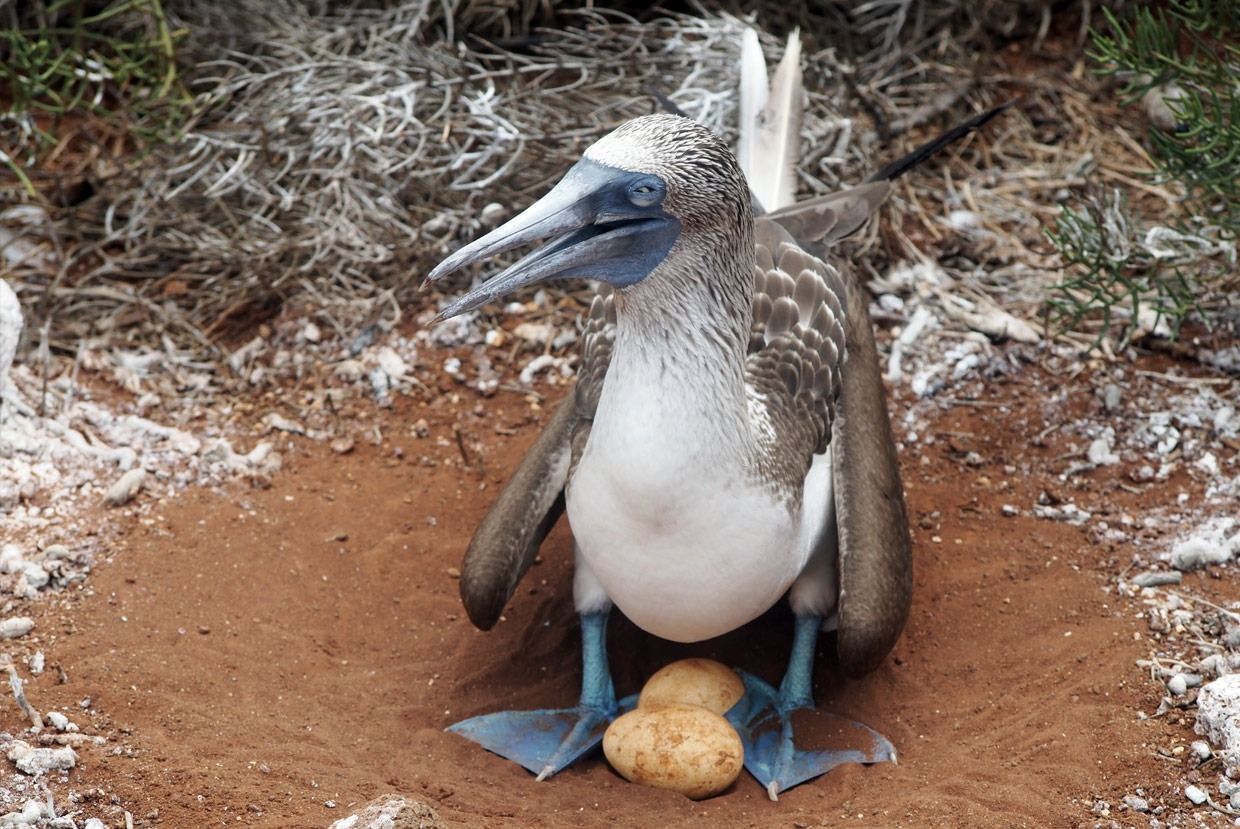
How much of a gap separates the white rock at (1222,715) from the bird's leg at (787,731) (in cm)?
81

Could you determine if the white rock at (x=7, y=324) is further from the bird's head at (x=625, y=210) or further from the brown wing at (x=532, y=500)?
the bird's head at (x=625, y=210)

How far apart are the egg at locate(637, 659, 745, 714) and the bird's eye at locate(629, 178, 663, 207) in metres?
1.45

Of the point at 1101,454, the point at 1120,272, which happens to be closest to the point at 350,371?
the point at 1101,454

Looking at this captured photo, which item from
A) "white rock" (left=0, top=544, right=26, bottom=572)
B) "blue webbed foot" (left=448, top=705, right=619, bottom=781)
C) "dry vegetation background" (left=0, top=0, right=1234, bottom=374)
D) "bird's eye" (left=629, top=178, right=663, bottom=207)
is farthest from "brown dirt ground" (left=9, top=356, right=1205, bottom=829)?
"bird's eye" (left=629, top=178, right=663, bottom=207)

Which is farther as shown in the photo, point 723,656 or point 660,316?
point 723,656

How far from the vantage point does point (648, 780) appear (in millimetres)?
3957

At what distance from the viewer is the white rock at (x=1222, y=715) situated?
3.73 metres

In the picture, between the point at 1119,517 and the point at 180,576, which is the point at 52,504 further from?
the point at 1119,517

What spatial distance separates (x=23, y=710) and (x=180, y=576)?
854 millimetres

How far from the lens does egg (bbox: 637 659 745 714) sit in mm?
4188

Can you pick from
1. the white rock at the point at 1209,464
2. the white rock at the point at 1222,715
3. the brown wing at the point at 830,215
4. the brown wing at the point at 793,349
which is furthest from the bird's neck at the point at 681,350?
the white rock at the point at 1209,464

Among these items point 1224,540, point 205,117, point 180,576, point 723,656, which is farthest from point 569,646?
point 205,117

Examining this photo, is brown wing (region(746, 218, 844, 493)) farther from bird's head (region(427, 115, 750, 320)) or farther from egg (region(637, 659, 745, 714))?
bird's head (region(427, 115, 750, 320))

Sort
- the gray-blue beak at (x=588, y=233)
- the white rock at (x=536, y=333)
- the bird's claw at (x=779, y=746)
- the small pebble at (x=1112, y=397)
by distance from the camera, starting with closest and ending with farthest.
Result: 1. the gray-blue beak at (x=588, y=233)
2. the bird's claw at (x=779, y=746)
3. the small pebble at (x=1112, y=397)
4. the white rock at (x=536, y=333)
